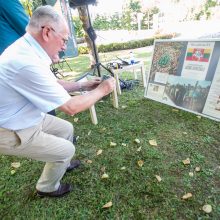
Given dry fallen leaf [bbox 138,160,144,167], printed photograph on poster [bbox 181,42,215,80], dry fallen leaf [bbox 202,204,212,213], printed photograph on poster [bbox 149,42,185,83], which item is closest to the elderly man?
dry fallen leaf [bbox 138,160,144,167]

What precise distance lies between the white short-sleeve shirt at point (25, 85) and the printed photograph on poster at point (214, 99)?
6.77ft

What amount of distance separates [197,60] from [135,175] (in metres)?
1.82

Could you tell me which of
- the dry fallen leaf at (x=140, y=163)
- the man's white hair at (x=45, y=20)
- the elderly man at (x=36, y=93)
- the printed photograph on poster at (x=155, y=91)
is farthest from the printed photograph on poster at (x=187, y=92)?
the man's white hair at (x=45, y=20)

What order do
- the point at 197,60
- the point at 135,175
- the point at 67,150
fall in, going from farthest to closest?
the point at 197,60 → the point at 135,175 → the point at 67,150

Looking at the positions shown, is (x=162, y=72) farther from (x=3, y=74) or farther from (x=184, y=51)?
(x=3, y=74)

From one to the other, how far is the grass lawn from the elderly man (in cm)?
42

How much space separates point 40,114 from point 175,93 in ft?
7.29

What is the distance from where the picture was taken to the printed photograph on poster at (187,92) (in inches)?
114

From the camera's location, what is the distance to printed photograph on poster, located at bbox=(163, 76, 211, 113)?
2906 millimetres

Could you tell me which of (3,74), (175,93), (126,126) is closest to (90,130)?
(126,126)

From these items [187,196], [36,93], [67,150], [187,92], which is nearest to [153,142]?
[187,196]

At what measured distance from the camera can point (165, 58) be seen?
336 centimetres

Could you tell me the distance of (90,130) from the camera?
126 inches

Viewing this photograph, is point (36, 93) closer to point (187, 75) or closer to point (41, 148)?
point (41, 148)
